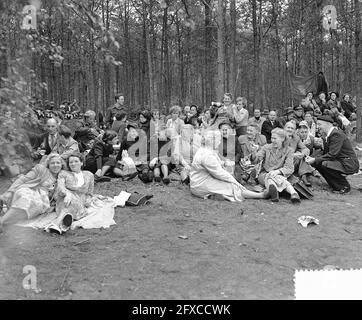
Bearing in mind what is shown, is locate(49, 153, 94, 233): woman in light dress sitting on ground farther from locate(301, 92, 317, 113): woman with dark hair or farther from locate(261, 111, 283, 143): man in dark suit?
locate(301, 92, 317, 113): woman with dark hair

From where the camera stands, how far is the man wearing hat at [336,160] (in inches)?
332

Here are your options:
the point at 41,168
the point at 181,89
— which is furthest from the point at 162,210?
the point at 181,89

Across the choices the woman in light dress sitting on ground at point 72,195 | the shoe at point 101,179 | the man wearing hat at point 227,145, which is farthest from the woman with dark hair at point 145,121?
the woman in light dress sitting on ground at point 72,195

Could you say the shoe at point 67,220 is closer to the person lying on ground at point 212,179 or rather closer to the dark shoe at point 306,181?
the person lying on ground at point 212,179

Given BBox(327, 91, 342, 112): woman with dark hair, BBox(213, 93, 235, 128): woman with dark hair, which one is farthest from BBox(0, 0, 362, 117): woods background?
BBox(213, 93, 235, 128): woman with dark hair

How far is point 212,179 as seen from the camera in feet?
26.0

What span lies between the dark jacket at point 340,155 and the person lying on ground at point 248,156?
4.18ft

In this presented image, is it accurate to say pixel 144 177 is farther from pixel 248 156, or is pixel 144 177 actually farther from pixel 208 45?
pixel 208 45

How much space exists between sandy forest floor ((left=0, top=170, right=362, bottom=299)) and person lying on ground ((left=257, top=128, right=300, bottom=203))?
28cm

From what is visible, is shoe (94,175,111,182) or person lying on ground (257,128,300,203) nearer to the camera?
person lying on ground (257,128,300,203)

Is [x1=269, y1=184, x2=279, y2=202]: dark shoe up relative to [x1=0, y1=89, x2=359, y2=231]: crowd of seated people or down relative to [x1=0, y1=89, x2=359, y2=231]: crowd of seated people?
down

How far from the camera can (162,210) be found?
7.14m

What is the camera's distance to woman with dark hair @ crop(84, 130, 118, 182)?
9.04m

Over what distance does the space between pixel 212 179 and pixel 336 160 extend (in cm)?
249
